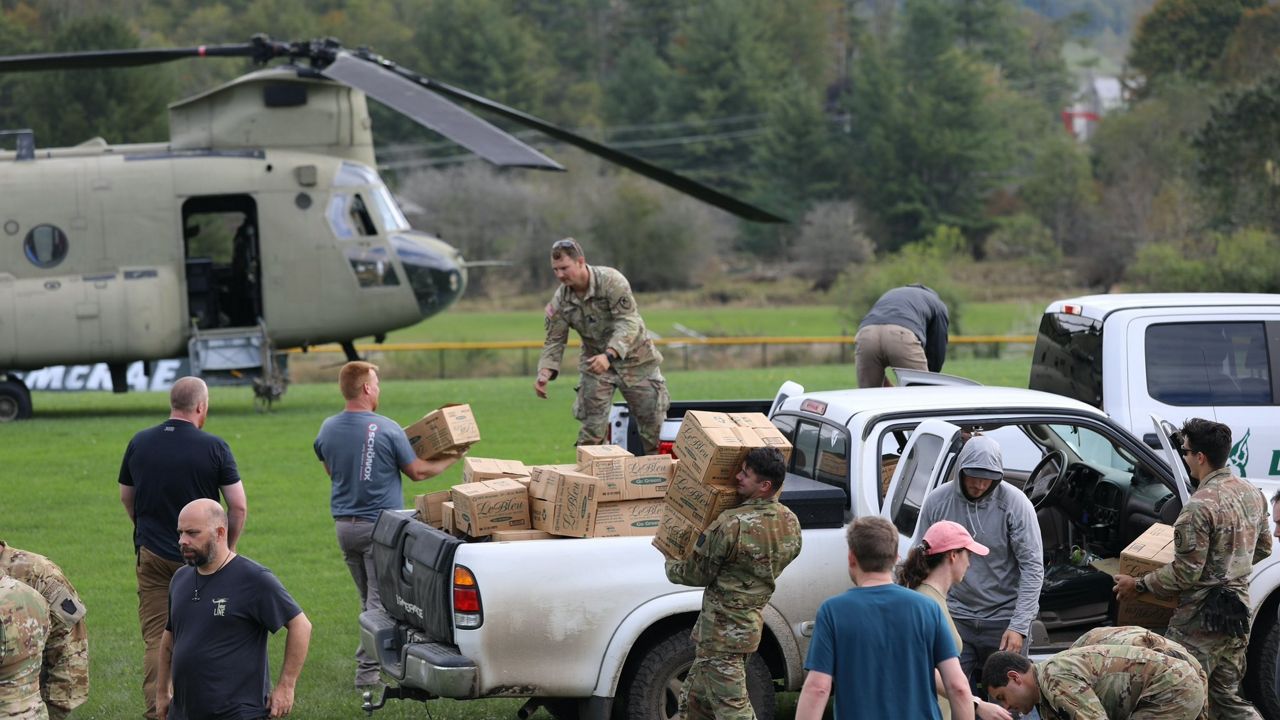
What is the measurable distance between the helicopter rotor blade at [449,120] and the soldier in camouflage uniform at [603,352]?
0.71 metres

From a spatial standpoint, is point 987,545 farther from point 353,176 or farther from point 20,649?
point 353,176

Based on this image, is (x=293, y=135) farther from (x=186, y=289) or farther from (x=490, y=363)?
(x=490, y=363)

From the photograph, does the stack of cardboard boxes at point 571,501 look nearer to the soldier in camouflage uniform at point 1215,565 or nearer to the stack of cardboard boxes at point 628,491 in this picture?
the stack of cardboard boxes at point 628,491

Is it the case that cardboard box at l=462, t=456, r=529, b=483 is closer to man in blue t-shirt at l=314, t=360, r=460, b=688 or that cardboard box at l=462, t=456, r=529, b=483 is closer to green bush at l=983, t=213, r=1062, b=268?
man in blue t-shirt at l=314, t=360, r=460, b=688

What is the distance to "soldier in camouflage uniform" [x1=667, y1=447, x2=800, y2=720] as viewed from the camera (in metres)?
6.33

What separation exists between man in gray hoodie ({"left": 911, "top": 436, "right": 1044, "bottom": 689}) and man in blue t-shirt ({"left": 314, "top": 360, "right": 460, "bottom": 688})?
3.13 meters

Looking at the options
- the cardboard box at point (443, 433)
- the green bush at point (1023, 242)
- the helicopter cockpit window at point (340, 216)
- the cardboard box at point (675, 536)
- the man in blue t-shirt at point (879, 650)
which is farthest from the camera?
the green bush at point (1023, 242)

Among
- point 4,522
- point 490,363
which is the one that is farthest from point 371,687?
point 490,363

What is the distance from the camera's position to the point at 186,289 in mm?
20266

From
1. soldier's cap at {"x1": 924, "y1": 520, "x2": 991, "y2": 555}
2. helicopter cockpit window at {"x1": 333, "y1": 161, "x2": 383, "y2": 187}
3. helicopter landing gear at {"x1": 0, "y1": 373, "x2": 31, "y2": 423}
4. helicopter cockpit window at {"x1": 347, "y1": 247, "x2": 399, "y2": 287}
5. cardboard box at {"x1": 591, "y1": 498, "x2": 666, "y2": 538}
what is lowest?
helicopter landing gear at {"x1": 0, "y1": 373, "x2": 31, "y2": 423}

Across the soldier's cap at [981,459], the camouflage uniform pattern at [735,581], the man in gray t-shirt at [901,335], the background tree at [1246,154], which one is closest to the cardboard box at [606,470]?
the camouflage uniform pattern at [735,581]

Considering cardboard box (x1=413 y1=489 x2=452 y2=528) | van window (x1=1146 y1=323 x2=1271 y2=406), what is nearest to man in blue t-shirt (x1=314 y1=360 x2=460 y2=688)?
cardboard box (x1=413 y1=489 x2=452 y2=528)

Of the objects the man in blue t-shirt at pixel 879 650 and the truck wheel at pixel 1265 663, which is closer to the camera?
the man in blue t-shirt at pixel 879 650

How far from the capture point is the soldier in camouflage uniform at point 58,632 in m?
5.92
